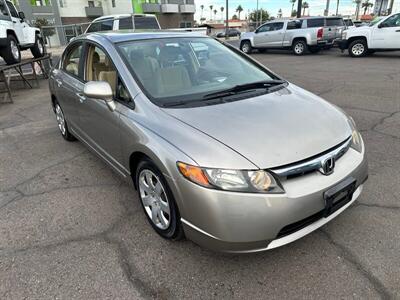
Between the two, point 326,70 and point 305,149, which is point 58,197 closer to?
point 305,149

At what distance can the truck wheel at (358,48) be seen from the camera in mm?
13281

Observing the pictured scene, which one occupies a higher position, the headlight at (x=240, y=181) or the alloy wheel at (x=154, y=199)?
the headlight at (x=240, y=181)

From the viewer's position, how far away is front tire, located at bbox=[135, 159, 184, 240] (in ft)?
7.57

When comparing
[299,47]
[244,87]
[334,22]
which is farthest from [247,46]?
[244,87]

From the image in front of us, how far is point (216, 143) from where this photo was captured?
207 centimetres

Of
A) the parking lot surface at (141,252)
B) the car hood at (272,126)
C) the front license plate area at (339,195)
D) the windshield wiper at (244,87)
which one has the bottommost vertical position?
the parking lot surface at (141,252)

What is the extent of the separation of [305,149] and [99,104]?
200 cm

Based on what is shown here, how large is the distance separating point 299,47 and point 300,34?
Result: 2.14ft

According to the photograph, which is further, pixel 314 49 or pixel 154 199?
pixel 314 49

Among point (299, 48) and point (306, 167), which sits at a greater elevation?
point (306, 167)

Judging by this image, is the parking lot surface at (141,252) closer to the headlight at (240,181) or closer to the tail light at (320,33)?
the headlight at (240,181)

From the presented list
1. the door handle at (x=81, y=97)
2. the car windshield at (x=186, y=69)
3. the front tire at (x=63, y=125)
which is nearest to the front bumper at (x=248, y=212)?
the car windshield at (x=186, y=69)

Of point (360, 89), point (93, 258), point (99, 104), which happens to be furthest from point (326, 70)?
point (93, 258)

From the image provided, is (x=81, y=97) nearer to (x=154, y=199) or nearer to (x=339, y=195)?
(x=154, y=199)
